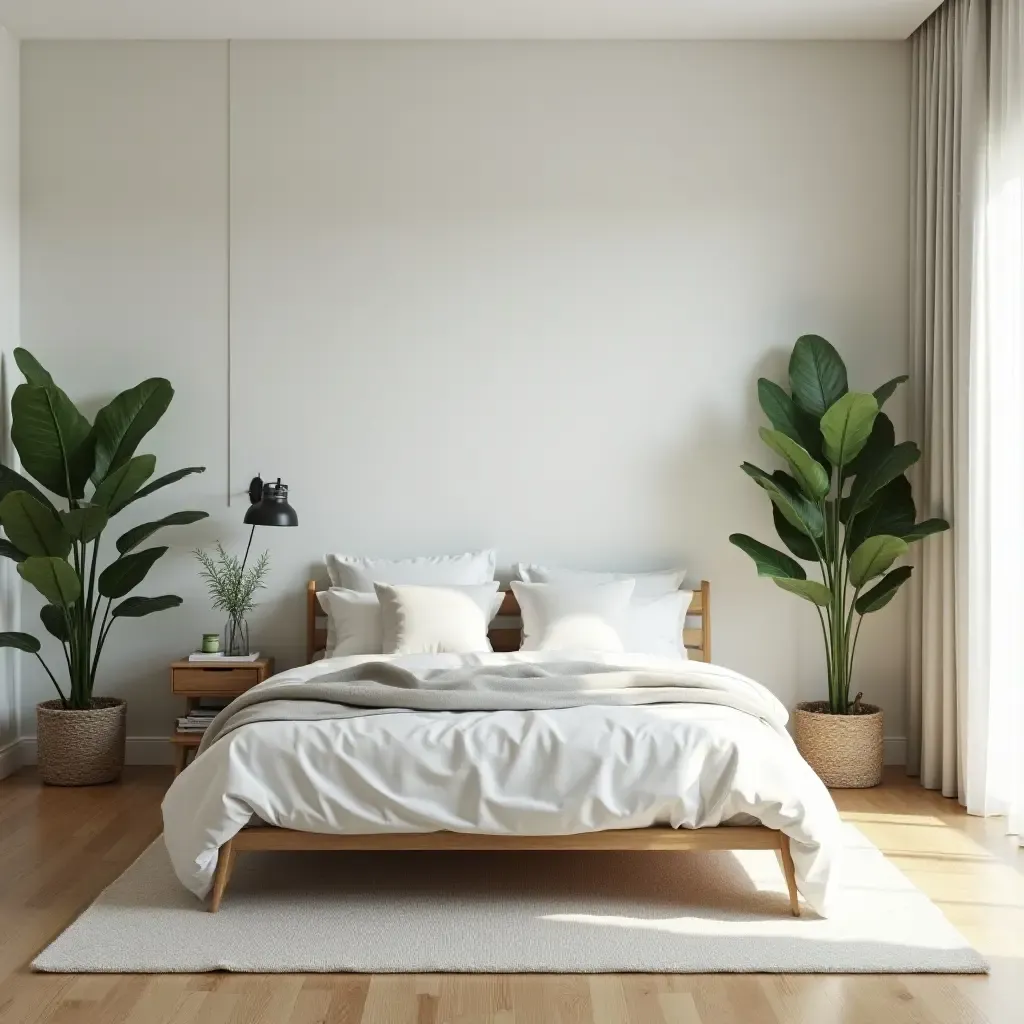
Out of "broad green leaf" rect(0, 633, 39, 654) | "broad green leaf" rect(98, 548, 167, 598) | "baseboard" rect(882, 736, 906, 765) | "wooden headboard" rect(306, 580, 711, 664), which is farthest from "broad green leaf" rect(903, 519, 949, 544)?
"broad green leaf" rect(0, 633, 39, 654)

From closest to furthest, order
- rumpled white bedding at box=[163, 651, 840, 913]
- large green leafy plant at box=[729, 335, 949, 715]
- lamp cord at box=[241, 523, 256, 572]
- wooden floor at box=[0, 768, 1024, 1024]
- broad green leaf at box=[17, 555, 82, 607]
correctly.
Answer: wooden floor at box=[0, 768, 1024, 1024] < rumpled white bedding at box=[163, 651, 840, 913] < broad green leaf at box=[17, 555, 82, 607] < large green leafy plant at box=[729, 335, 949, 715] < lamp cord at box=[241, 523, 256, 572]

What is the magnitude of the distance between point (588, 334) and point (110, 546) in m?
2.38

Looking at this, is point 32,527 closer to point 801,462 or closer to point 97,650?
point 97,650

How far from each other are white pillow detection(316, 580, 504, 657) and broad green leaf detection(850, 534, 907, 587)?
1494 mm

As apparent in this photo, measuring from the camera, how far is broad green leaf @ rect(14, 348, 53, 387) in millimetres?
5062

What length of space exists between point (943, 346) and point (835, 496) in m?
0.78

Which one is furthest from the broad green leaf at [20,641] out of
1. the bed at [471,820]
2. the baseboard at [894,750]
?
the baseboard at [894,750]

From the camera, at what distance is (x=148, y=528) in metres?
5.03

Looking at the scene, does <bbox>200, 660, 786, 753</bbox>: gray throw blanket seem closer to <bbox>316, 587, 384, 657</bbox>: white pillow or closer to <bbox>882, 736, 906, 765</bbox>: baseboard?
<bbox>316, 587, 384, 657</bbox>: white pillow

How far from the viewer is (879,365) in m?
5.46

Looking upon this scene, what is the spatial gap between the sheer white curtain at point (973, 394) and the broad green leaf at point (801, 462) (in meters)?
0.55

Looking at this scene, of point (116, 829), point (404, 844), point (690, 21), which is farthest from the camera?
point (690, 21)

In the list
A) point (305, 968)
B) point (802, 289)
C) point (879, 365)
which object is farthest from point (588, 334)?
point (305, 968)

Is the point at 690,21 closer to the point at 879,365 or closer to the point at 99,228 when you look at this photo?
the point at 879,365
